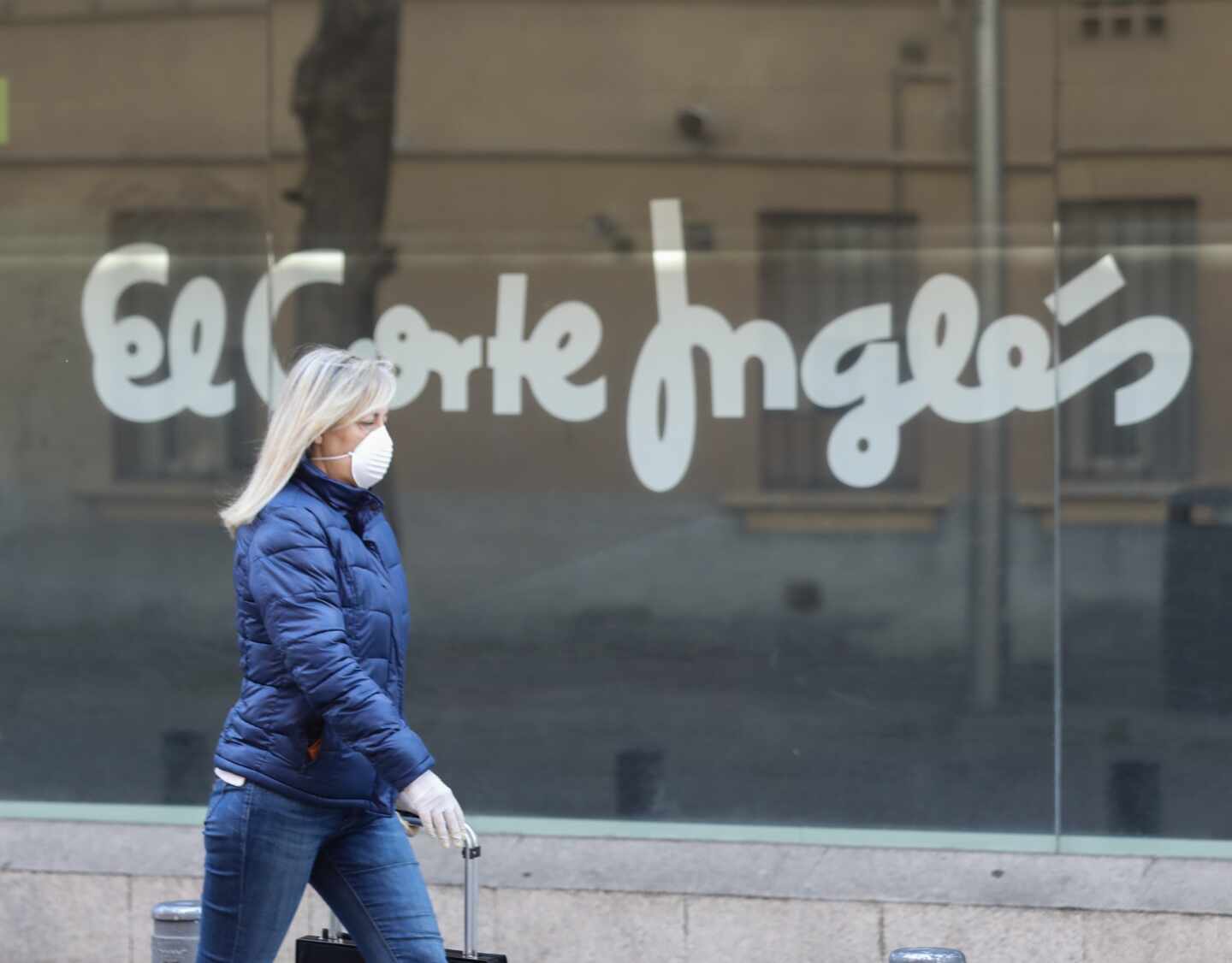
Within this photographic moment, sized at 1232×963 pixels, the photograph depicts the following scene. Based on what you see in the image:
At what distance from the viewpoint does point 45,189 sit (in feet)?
23.4

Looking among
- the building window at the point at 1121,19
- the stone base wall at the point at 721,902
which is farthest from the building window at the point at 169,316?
the building window at the point at 1121,19

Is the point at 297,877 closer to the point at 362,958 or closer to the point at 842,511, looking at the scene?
the point at 362,958

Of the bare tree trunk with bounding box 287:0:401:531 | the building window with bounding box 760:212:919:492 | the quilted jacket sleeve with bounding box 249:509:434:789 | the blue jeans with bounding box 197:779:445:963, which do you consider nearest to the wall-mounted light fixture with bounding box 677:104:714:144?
the building window with bounding box 760:212:919:492

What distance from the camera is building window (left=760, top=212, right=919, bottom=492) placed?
21.9ft

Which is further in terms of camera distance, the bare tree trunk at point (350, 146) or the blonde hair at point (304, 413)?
the bare tree trunk at point (350, 146)

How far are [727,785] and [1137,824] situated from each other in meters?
1.36

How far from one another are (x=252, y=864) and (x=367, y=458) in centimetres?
84

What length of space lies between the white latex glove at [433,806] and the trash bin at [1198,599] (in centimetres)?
346

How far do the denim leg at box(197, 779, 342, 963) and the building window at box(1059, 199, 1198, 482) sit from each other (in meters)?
3.46

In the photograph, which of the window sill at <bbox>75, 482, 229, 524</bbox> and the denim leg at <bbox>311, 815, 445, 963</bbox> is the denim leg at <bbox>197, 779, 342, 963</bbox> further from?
the window sill at <bbox>75, 482, 229, 524</bbox>

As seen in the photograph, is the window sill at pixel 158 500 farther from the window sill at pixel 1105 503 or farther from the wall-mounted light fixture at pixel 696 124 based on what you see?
the window sill at pixel 1105 503

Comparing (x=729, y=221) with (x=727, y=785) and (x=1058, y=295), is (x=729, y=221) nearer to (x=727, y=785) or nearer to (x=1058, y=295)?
(x=1058, y=295)

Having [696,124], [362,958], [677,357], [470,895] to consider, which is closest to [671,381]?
[677,357]

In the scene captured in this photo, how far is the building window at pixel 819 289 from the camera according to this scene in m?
6.67
